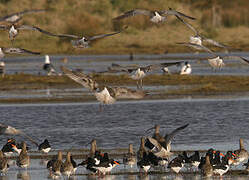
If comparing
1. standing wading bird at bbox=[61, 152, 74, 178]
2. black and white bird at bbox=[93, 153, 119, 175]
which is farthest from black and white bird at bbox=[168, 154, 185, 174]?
standing wading bird at bbox=[61, 152, 74, 178]

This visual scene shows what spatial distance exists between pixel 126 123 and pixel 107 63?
2368 cm

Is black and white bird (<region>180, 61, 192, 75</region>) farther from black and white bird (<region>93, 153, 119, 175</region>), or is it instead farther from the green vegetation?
black and white bird (<region>93, 153, 119, 175</region>)

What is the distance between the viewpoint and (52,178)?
53.8 feet

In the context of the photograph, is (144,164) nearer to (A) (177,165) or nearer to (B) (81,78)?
(A) (177,165)

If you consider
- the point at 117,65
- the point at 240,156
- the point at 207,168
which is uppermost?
the point at 117,65

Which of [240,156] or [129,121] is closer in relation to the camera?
[240,156]

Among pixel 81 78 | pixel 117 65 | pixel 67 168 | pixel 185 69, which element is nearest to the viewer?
pixel 81 78

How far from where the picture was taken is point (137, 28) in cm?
6400

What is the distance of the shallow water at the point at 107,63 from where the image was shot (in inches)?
1666

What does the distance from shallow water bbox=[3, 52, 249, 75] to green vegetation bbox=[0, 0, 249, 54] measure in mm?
3004

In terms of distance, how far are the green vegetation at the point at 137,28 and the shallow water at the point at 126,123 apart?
29119mm

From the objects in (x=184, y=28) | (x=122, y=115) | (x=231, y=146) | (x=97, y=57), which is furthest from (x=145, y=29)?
(x=231, y=146)

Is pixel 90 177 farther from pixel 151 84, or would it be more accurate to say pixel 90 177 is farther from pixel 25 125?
pixel 151 84

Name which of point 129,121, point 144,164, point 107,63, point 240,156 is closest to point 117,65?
point 144,164
